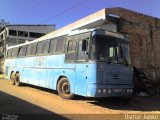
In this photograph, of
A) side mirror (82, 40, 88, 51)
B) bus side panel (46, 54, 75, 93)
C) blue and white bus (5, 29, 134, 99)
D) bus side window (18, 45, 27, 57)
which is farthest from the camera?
bus side window (18, 45, 27, 57)

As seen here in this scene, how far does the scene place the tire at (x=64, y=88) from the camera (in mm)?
13627

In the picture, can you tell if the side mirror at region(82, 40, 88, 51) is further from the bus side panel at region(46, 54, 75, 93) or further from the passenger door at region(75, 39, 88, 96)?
Result: the bus side panel at region(46, 54, 75, 93)

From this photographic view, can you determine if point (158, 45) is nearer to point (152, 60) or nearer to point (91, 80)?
point (152, 60)

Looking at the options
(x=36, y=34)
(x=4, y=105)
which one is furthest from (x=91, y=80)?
(x=36, y=34)

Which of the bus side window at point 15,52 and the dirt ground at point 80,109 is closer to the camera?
the dirt ground at point 80,109

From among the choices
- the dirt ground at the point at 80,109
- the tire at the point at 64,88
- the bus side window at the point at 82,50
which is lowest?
the dirt ground at the point at 80,109

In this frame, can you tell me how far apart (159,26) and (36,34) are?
38608 millimetres

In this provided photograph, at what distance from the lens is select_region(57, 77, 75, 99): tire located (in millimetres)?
13627

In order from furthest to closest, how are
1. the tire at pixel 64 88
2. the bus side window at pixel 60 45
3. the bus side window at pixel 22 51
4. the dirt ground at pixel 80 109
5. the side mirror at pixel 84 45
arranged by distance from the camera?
1. the bus side window at pixel 22 51
2. the bus side window at pixel 60 45
3. the tire at pixel 64 88
4. the side mirror at pixel 84 45
5. the dirt ground at pixel 80 109

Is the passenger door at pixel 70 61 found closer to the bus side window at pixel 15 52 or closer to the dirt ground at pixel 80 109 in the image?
the dirt ground at pixel 80 109

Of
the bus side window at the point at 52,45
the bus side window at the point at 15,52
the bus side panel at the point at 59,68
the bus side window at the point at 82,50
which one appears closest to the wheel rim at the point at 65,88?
the bus side panel at the point at 59,68

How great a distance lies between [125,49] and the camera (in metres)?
13.0

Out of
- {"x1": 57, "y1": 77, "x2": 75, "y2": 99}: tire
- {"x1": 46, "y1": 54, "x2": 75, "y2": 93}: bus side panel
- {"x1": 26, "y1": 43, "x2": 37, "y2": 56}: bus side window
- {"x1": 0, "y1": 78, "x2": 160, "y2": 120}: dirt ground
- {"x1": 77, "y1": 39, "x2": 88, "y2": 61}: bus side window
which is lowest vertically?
{"x1": 0, "y1": 78, "x2": 160, "y2": 120}: dirt ground

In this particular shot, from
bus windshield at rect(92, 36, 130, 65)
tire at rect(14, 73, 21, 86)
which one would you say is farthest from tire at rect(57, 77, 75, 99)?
tire at rect(14, 73, 21, 86)
